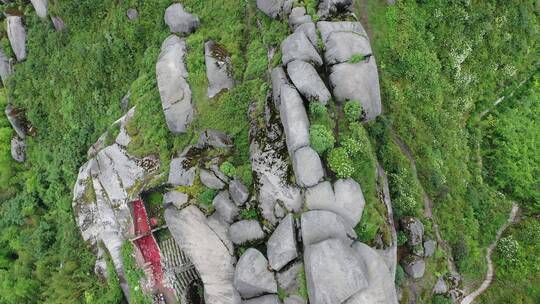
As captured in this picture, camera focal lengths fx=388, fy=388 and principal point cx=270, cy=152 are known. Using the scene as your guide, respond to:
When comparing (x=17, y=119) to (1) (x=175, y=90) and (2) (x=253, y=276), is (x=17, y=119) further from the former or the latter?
(2) (x=253, y=276)

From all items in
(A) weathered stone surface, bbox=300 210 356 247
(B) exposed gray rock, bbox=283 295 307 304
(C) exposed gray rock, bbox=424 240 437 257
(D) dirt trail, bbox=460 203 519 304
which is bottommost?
(D) dirt trail, bbox=460 203 519 304

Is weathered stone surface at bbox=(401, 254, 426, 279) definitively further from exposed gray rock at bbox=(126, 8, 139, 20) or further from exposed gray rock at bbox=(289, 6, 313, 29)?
exposed gray rock at bbox=(126, 8, 139, 20)

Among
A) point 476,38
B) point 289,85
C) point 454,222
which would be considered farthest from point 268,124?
point 476,38

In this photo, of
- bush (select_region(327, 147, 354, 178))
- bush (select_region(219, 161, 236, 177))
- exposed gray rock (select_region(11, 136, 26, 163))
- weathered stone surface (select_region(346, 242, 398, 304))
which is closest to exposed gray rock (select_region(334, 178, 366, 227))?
bush (select_region(327, 147, 354, 178))

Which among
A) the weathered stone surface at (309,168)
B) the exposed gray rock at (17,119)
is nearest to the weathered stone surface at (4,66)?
the exposed gray rock at (17,119)

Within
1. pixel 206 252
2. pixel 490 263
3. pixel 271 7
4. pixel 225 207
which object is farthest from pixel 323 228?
pixel 490 263

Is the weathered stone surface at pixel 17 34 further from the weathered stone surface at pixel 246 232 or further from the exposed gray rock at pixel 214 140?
the weathered stone surface at pixel 246 232
